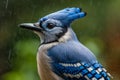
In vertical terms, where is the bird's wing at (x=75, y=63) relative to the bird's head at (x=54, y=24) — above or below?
below

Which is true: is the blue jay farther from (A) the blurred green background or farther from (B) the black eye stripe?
(A) the blurred green background

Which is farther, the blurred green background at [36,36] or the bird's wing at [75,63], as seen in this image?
the blurred green background at [36,36]

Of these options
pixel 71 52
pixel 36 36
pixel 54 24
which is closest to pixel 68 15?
pixel 54 24

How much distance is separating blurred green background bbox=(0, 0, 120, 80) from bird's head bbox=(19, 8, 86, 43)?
0.66 m

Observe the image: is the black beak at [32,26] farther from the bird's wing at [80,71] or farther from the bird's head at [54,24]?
the bird's wing at [80,71]

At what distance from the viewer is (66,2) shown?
3.46m

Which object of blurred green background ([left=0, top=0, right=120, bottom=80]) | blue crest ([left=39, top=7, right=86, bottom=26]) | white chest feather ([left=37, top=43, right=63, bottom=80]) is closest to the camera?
blue crest ([left=39, top=7, right=86, bottom=26])

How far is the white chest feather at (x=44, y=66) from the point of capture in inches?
98.8

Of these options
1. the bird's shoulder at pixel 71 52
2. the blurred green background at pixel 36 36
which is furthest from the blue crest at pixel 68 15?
the blurred green background at pixel 36 36

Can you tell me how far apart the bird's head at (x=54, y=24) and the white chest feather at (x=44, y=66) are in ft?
0.23

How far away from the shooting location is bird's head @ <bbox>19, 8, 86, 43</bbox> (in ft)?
7.86

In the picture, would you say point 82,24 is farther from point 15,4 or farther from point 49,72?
point 49,72

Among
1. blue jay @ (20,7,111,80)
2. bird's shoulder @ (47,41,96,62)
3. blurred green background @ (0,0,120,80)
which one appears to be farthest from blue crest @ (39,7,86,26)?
blurred green background @ (0,0,120,80)

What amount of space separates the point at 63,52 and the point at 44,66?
106 millimetres
